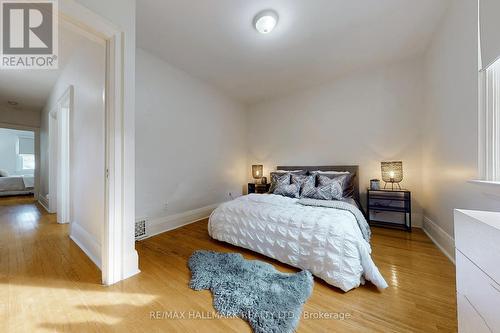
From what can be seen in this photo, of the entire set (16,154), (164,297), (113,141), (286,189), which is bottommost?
(164,297)

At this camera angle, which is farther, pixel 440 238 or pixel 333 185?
pixel 333 185

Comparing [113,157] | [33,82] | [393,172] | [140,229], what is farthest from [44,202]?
[393,172]

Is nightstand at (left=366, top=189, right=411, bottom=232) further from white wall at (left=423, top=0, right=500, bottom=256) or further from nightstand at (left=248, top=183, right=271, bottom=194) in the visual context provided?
nightstand at (left=248, top=183, right=271, bottom=194)

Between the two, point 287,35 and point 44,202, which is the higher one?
point 287,35

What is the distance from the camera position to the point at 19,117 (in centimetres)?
465

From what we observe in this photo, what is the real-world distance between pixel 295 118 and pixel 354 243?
114 inches

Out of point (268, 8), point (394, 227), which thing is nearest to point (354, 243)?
point (394, 227)

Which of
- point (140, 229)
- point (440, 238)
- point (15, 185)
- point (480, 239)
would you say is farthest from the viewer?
point (15, 185)

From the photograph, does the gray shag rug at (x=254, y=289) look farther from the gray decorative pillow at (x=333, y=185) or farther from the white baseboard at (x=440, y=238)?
the white baseboard at (x=440, y=238)

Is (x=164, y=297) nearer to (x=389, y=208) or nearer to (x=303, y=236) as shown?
(x=303, y=236)

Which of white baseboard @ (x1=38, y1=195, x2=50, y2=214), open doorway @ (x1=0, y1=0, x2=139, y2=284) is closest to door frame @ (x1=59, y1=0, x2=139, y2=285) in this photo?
open doorway @ (x1=0, y1=0, x2=139, y2=284)

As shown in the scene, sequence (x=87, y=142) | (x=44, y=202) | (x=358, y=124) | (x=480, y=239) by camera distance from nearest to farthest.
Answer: (x=480, y=239) → (x=87, y=142) → (x=358, y=124) → (x=44, y=202)

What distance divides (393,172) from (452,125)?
3.52 feet

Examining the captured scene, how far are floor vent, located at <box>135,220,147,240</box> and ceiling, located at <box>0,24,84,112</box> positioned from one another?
2.33 m
